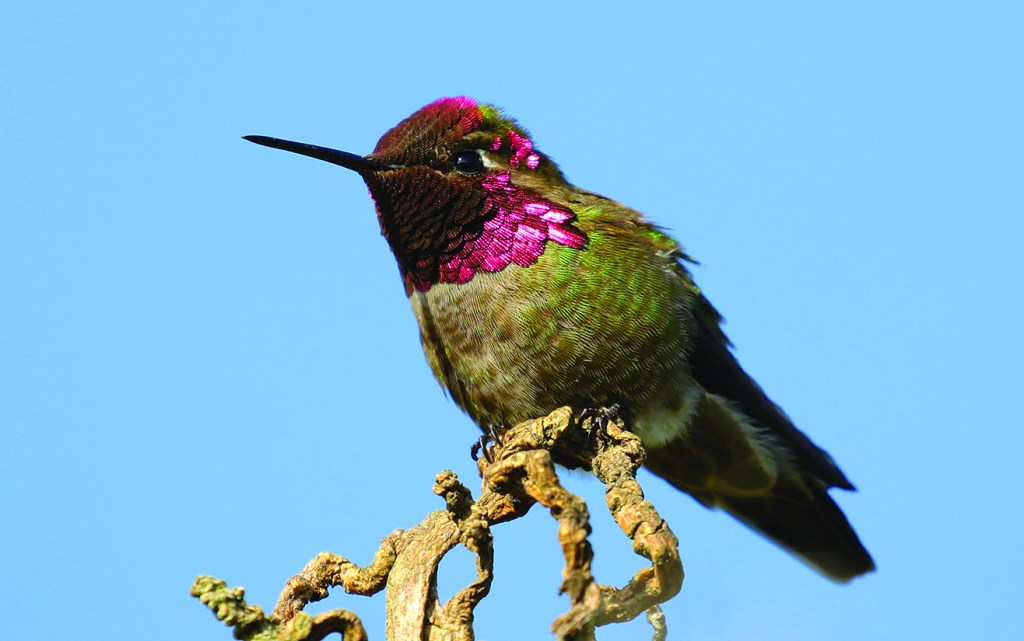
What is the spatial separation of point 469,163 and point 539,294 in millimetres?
906

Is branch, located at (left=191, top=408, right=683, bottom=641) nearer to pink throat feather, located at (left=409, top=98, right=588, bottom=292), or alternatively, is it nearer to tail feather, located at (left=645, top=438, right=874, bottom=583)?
pink throat feather, located at (left=409, top=98, right=588, bottom=292)

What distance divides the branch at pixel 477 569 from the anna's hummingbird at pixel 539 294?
5.43 ft

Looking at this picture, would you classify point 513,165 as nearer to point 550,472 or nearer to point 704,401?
point 704,401

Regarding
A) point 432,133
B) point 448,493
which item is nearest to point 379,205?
point 432,133

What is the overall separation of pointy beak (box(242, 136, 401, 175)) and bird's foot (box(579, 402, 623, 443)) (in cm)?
155

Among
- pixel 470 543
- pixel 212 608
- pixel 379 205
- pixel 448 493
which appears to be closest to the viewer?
pixel 212 608

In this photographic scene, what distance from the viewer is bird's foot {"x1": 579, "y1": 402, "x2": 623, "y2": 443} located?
4.40 meters

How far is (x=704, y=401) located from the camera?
600 centimetres

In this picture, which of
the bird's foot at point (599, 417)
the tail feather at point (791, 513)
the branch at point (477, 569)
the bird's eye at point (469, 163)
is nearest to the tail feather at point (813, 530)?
the tail feather at point (791, 513)

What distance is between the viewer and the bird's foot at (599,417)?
4.40m

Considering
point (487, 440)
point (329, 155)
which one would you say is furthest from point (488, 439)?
point (329, 155)

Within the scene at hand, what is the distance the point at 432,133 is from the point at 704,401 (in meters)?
2.02

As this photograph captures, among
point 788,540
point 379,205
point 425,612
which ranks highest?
point 379,205

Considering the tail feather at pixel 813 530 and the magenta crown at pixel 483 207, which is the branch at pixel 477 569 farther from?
the tail feather at pixel 813 530
